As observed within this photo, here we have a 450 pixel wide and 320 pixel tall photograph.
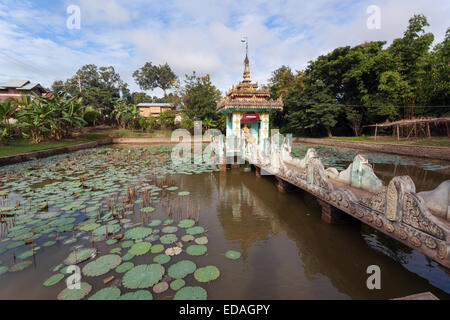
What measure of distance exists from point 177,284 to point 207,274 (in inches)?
18.4

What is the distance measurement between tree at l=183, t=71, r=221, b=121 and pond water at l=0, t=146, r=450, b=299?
77.9 ft

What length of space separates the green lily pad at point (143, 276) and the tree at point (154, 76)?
59732 mm

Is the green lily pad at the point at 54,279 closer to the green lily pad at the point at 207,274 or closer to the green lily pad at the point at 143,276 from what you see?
the green lily pad at the point at 143,276

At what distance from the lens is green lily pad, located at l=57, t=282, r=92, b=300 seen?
2.66 metres

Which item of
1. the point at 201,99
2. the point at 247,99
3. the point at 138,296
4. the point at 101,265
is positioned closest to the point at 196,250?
the point at 138,296

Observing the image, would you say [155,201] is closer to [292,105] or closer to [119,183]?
[119,183]

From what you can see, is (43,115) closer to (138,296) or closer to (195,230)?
(195,230)

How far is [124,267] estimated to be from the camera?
323cm

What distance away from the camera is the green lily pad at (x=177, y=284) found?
2825mm

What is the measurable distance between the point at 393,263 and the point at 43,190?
379 inches

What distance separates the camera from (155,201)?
20.3 ft

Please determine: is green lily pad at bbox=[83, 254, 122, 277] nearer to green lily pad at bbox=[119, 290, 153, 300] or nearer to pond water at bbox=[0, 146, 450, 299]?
pond water at bbox=[0, 146, 450, 299]

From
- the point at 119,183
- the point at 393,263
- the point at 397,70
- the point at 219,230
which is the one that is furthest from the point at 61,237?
the point at 397,70

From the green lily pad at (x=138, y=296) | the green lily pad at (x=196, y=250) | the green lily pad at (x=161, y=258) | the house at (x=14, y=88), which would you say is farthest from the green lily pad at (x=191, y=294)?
the house at (x=14, y=88)
